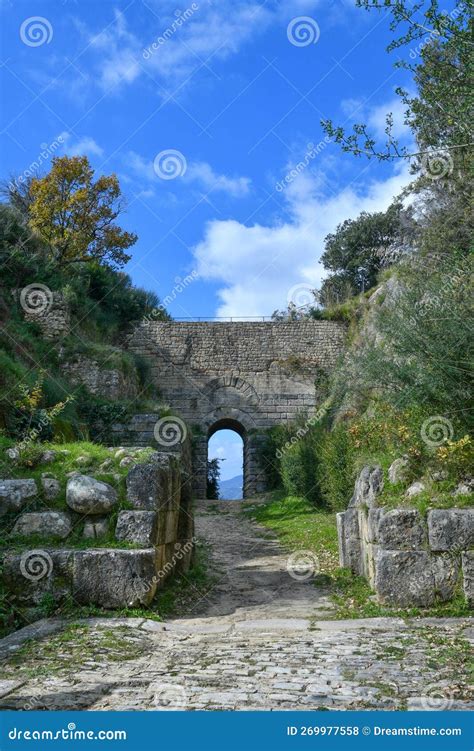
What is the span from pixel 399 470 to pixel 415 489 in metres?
0.38

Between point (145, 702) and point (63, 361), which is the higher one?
point (63, 361)

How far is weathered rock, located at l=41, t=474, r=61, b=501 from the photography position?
6562 millimetres

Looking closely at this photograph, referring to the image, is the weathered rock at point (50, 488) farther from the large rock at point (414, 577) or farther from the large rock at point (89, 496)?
the large rock at point (414, 577)

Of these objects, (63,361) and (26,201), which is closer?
(63,361)

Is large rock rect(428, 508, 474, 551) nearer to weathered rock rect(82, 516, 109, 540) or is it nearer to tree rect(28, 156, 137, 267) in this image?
weathered rock rect(82, 516, 109, 540)

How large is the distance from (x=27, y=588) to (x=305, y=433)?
12678mm

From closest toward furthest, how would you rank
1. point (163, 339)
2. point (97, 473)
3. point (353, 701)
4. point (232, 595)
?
point (353, 701) → point (97, 473) → point (232, 595) → point (163, 339)

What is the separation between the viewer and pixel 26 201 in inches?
1043

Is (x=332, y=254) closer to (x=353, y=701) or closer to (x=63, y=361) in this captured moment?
(x=63, y=361)

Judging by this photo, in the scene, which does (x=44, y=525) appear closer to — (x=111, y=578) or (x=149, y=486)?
(x=111, y=578)

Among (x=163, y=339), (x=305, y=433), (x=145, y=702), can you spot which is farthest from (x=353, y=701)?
(x=163, y=339)

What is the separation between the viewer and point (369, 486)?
24.0ft

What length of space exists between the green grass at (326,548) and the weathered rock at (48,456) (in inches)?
131

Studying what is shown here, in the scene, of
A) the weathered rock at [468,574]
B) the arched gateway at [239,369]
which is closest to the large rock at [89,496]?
the weathered rock at [468,574]
